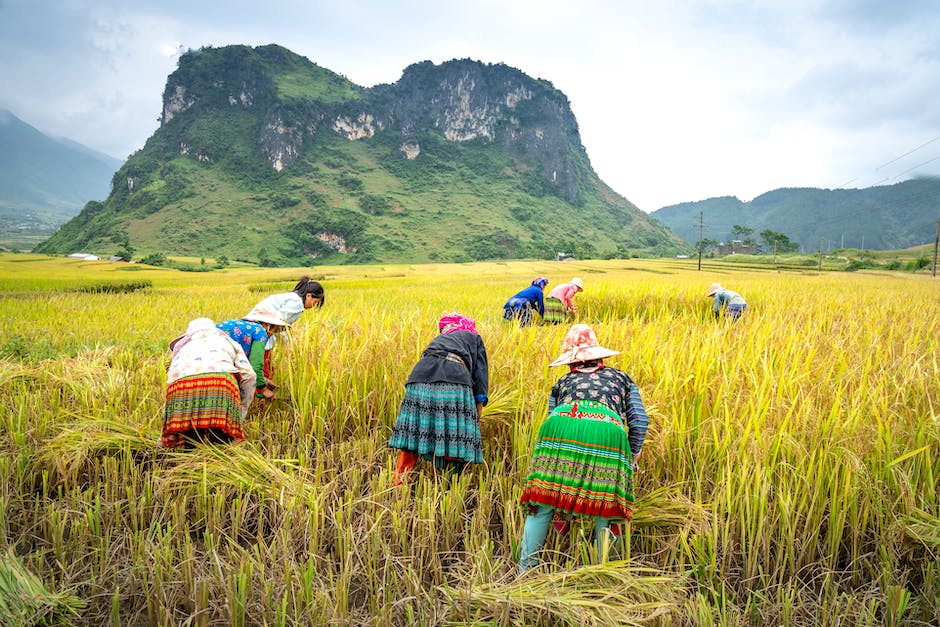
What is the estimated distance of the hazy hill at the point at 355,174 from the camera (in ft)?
296

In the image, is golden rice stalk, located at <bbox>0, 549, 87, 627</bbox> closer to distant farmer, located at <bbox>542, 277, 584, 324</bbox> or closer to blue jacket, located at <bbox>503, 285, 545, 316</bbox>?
blue jacket, located at <bbox>503, 285, 545, 316</bbox>

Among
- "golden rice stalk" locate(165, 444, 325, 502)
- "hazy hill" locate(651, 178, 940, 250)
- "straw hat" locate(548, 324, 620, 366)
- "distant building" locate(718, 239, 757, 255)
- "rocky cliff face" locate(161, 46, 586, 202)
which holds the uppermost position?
"rocky cliff face" locate(161, 46, 586, 202)

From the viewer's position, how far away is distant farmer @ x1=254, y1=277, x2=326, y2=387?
11.8ft

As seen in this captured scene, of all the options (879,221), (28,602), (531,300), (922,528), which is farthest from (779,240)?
(879,221)

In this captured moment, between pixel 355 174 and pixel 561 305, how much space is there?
134661 mm

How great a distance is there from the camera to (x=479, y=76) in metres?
167

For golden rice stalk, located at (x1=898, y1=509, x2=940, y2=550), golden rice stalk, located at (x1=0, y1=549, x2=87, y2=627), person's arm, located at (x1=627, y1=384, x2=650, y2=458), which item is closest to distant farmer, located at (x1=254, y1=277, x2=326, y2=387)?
golden rice stalk, located at (x1=0, y1=549, x2=87, y2=627)

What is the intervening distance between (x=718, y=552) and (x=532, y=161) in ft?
541

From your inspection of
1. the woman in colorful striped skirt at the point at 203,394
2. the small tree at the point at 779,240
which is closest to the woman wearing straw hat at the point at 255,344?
the woman in colorful striped skirt at the point at 203,394

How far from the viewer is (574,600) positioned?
4.98 ft

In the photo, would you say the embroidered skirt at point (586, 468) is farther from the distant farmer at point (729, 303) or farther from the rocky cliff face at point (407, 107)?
the rocky cliff face at point (407, 107)

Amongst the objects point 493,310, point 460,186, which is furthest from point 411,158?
point 493,310

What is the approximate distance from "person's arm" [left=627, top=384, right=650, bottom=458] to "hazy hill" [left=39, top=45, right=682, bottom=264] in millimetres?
75834

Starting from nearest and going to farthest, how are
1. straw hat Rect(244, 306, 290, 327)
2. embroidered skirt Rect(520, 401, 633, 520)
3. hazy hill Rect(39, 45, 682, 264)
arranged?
embroidered skirt Rect(520, 401, 633, 520) < straw hat Rect(244, 306, 290, 327) < hazy hill Rect(39, 45, 682, 264)
